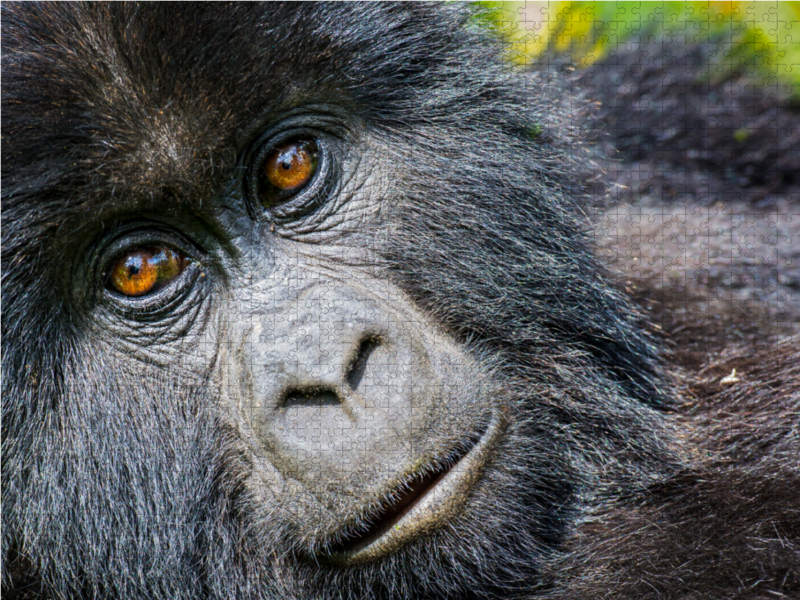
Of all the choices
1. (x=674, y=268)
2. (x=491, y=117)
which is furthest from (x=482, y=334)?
(x=674, y=268)

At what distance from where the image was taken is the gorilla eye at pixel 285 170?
2389 millimetres

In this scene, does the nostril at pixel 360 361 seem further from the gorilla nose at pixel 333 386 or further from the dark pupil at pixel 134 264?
the dark pupil at pixel 134 264

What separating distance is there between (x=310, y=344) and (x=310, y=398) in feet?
0.45

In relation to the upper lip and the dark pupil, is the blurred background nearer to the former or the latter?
the upper lip

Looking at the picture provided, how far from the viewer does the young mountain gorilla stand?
7.16 feet

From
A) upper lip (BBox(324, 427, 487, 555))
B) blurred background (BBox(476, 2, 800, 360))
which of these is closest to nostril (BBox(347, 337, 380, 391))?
upper lip (BBox(324, 427, 487, 555))

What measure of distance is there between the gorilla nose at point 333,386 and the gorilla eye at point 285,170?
1.11 ft

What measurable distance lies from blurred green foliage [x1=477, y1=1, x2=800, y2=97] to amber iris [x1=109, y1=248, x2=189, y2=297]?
2.56 metres

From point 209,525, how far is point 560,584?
103cm

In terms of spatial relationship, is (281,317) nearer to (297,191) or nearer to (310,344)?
(310,344)

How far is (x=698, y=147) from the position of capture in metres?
4.59

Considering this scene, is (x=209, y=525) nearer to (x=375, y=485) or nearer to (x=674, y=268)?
(x=375, y=485)

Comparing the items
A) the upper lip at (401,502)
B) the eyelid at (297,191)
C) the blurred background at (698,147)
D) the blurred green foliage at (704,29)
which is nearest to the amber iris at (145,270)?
the eyelid at (297,191)

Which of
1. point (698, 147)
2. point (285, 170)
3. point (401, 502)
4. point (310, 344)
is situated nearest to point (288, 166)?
point (285, 170)
